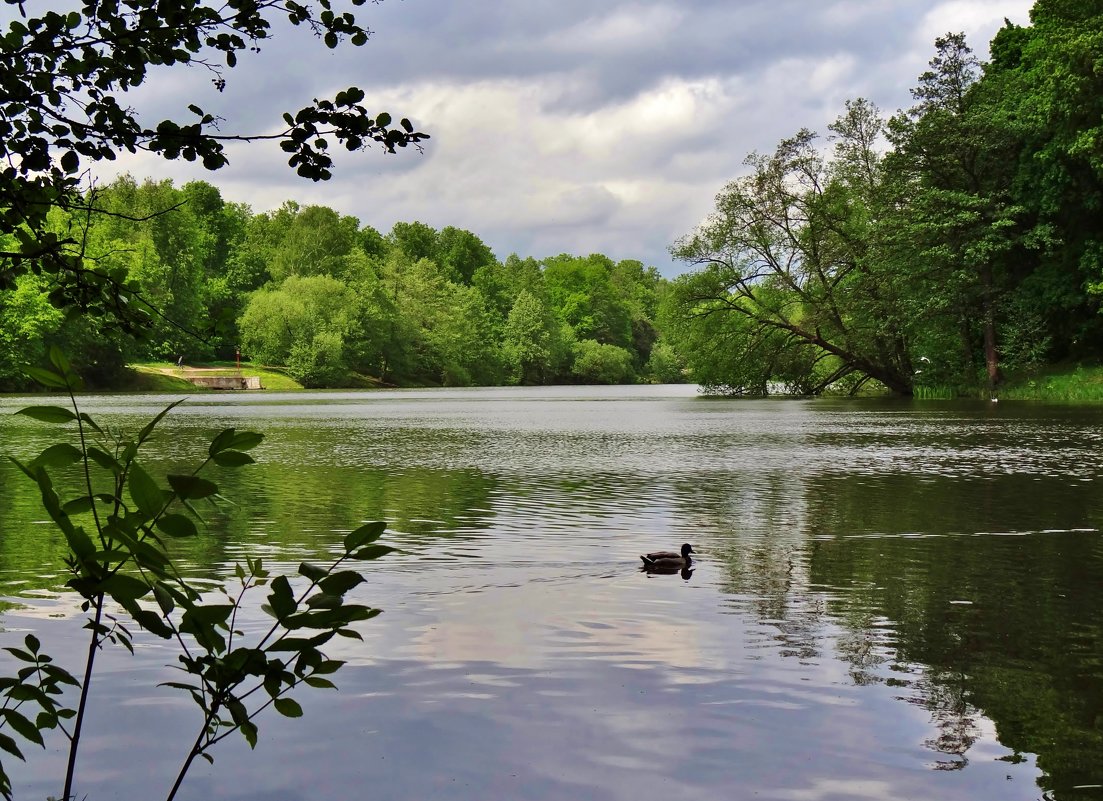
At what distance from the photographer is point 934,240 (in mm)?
51531

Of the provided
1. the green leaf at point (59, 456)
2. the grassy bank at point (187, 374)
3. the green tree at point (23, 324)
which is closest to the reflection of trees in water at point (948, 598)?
the green leaf at point (59, 456)

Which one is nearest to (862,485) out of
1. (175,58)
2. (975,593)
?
(975,593)

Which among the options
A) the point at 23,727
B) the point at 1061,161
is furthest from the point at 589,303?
the point at 23,727

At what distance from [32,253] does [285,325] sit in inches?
4039

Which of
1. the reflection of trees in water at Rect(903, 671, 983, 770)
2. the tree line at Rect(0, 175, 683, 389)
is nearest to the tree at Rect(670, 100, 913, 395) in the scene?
the tree line at Rect(0, 175, 683, 389)

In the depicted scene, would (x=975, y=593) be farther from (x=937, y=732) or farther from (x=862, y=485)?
(x=862, y=485)

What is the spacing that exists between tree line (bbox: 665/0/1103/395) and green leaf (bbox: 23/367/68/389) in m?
45.3

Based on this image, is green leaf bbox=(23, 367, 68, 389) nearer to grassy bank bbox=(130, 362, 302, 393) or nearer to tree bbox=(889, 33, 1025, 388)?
tree bbox=(889, 33, 1025, 388)

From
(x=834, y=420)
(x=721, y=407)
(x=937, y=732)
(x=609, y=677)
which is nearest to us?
(x=937, y=732)

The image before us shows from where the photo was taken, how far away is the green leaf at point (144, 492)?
2566mm

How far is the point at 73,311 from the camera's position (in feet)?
11.9

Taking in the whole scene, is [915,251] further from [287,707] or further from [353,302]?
[353,302]

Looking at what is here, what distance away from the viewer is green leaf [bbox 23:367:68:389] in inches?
106

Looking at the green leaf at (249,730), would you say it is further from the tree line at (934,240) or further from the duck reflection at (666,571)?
the tree line at (934,240)
